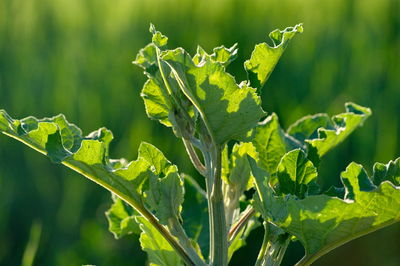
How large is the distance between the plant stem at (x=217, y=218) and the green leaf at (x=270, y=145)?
0.53 feet

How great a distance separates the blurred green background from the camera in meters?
3.47

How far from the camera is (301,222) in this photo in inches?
28.6

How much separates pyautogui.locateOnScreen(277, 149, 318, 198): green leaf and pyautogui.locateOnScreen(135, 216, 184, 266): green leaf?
0.53ft

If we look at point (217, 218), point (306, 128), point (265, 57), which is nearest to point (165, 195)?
point (217, 218)

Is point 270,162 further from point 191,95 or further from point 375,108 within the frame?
point 375,108

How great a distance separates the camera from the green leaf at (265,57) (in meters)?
0.78

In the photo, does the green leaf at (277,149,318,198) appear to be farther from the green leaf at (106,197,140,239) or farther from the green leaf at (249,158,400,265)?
the green leaf at (106,197,140,239)

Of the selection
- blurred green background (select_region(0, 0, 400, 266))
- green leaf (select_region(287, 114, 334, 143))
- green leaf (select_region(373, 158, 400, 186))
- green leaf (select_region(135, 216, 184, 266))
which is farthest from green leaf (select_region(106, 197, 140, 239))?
blurred green background (select_region(0, 0, 400, 266))

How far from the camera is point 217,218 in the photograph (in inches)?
31.1

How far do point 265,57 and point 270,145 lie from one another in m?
0.21

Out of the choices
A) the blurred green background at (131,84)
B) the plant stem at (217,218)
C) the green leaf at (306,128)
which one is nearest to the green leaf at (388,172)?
the plant stem at (217,218)

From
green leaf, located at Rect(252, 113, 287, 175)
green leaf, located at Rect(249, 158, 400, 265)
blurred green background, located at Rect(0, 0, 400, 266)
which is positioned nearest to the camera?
green leaf, located at Rect(249, 158, 400, 265)

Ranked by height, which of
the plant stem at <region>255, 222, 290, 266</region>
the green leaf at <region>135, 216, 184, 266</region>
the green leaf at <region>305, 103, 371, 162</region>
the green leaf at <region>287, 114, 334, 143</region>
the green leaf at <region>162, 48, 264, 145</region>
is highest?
the green leaf at <region>162, 48, 264, 145</region>

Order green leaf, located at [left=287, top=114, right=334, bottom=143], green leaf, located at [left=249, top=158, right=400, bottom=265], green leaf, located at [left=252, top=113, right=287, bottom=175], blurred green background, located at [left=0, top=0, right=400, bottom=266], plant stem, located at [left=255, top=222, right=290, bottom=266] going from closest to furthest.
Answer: green leaf, located at [left=249, top=158, right=400, bottom=265] < plant stem, located at [left=255, top=222, right=290, bottom=266] < green leaf, located at [left=252, top=113, right=287, bottom=175] < green leaf, located at [left=287, top=114, right=334, bottom=143] < blurred green background, located at [left=0, top=0, right=400, bottom=266]
